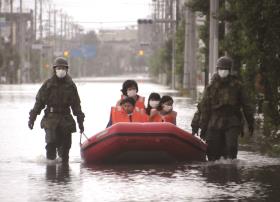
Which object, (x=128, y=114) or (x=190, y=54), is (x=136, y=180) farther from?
(x=190, y=54)

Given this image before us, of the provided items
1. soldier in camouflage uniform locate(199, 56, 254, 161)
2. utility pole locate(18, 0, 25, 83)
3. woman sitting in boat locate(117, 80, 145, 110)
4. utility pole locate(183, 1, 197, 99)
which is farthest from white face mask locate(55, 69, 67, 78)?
utility pole locate(18, 0, 25, 83)

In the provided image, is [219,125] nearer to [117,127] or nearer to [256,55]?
[117,127]

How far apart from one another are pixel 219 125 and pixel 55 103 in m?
2.61

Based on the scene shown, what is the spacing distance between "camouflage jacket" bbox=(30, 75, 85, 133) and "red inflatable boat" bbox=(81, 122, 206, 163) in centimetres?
54

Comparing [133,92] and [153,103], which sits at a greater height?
[133,92]

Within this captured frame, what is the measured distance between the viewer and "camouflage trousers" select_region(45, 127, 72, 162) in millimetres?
17734

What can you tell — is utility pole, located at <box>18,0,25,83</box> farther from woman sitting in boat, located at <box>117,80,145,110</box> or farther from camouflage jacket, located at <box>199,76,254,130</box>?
camouflage jacket, located at <box>199,76,254,130</box>

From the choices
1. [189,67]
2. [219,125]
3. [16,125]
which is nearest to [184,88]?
[189,67]

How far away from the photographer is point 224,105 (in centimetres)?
1764

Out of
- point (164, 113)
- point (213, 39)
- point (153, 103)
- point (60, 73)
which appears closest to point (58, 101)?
point (60, 73)

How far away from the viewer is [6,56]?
440 feet

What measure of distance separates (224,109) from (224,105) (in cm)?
13

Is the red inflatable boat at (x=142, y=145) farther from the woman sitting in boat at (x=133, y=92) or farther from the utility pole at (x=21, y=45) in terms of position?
the utility pole at (x=21, y=45)

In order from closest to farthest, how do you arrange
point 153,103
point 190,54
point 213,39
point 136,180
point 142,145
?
point 136,180 < point 142,145 < point 153,103 < point 213,39 < point 190,54
